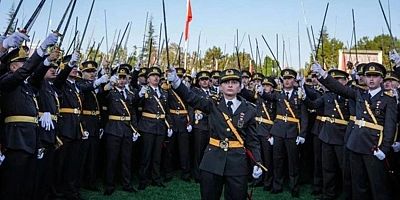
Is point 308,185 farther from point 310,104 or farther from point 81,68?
point 81,68

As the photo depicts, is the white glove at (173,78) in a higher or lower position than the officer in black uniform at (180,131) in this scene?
higher

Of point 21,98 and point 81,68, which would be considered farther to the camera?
point 81,68

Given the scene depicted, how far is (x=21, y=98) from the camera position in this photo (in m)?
4.95

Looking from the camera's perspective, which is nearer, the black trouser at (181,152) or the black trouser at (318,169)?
the black trouser at (318,169)

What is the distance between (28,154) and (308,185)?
636 cm

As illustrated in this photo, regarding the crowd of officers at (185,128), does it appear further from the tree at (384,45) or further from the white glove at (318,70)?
the tree at (384,45)

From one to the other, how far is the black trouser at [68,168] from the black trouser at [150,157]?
60.3 inches

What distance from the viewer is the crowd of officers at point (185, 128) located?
4.95 m

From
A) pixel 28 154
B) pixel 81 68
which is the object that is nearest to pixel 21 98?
pixel 28 154

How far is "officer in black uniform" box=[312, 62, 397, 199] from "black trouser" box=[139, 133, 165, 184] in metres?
3.82

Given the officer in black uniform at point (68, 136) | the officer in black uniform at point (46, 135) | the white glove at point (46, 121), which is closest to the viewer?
the officer in black uniform at point (46, 135)

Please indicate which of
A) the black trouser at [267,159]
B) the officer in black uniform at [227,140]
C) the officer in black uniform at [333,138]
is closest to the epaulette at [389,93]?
the officer in black uniform at [333,138]

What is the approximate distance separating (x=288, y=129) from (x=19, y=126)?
536 cm

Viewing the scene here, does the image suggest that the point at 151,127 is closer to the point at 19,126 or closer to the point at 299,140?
the point at 299,140
